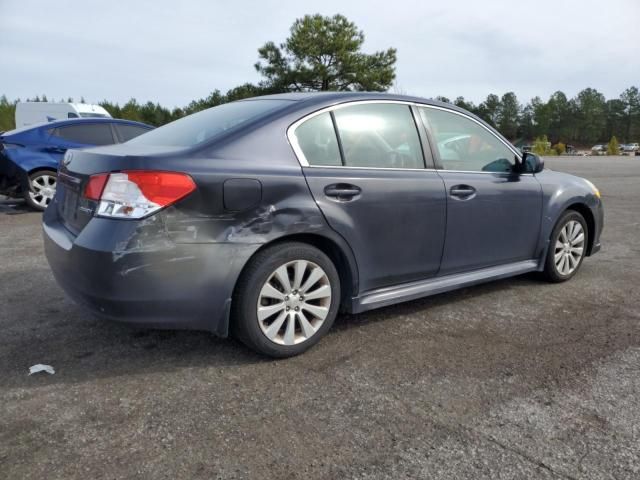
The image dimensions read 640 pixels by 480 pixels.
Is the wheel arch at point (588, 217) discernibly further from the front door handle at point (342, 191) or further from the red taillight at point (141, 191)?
the red taillight at point (141, 191)

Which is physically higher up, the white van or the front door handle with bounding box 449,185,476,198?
the white van

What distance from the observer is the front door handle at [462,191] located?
3.72 metres

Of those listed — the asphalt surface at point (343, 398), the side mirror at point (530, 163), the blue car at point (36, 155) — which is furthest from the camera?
the blue car at point (36, 155)

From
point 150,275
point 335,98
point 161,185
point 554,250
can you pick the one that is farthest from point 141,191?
point 554,250

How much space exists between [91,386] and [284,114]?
1.82 m

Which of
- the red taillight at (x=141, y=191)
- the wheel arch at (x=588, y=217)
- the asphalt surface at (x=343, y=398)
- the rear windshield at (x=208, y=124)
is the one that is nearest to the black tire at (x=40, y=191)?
the asphalt surface at (x=343, y=398)

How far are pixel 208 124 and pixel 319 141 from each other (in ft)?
2.37

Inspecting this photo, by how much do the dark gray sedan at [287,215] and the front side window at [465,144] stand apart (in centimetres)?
1

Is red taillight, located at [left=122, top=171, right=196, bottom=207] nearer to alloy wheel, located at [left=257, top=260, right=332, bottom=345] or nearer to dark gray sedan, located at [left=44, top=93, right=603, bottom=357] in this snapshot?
dark gray sedan, located at [left=44, top=93, right=603, bottom=357]

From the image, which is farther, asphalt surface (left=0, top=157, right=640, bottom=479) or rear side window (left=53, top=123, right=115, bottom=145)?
rear side window (left=53, top=123, right=115, bottom=145)

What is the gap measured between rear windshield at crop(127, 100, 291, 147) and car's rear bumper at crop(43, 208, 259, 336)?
24.7 inches

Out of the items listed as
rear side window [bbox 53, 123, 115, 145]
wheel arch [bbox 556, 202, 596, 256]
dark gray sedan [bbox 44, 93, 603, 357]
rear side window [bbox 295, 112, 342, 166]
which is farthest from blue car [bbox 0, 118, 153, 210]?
wheel arch [bbox 556, 202, 596, 256]

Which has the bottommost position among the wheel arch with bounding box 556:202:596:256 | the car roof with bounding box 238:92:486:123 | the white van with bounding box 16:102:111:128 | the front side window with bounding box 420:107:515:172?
the wheel arch with bounding box 556:202:596:256

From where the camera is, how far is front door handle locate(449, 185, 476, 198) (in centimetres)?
372
